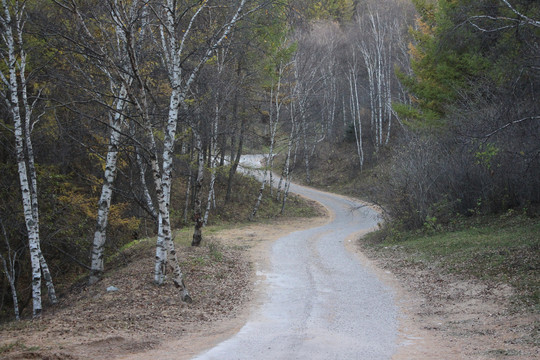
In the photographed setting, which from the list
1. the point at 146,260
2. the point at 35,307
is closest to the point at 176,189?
the point at 146,260

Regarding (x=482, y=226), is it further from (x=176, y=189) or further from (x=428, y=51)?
(x=176, y=189)

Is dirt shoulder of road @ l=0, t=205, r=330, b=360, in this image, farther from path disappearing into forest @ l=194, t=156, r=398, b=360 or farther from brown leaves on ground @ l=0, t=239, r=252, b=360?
path disappearing into forest @ l=194, t=156, r=398, b=360

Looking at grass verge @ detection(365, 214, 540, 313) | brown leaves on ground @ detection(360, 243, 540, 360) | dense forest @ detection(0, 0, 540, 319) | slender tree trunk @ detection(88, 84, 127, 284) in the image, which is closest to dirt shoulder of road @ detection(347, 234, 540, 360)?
brown leaves on ground @ detection(360, 243, 540, 360)

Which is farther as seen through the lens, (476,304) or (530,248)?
(530,248)

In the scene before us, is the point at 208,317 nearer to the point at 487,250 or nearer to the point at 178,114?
the point at 178,114

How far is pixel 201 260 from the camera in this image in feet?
42.8

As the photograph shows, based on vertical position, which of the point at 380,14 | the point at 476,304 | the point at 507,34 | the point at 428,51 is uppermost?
the point at 380,14

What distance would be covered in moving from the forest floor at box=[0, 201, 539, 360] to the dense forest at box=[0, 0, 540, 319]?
2.67 ft

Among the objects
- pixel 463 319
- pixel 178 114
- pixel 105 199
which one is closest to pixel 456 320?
pixel 463 319

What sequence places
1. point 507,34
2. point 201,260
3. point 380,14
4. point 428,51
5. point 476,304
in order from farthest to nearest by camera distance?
point 380,14
point 428,51
point 201,260
point 507,34
point 476,304

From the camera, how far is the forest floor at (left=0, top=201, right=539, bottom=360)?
655 cm

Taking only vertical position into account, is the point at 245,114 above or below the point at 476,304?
above

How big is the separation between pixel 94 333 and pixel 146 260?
598cm

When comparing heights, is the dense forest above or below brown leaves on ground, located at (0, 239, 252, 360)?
above
